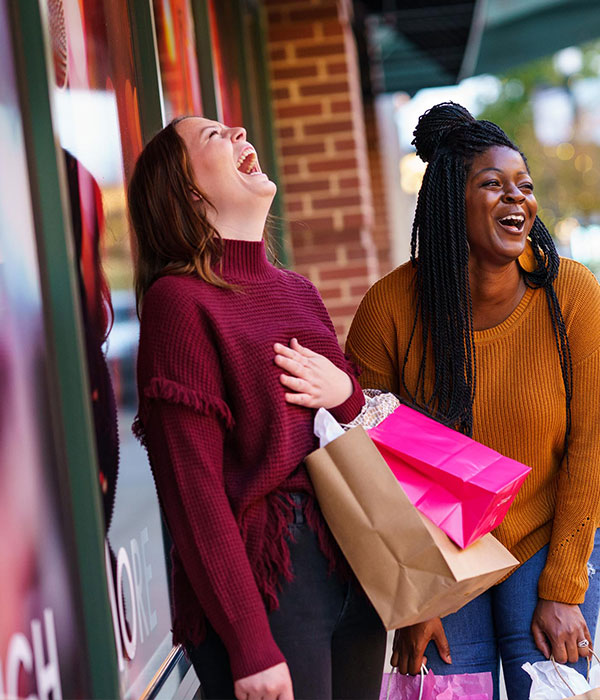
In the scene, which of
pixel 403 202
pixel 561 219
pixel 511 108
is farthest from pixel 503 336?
pixel 561 219

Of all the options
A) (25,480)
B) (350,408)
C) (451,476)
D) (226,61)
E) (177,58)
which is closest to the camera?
(25,480)

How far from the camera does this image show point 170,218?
206 cm

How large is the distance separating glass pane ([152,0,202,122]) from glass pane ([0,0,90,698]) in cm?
158

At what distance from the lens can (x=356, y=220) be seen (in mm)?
6035

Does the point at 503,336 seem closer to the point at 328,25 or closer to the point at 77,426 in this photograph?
the point at 77,426

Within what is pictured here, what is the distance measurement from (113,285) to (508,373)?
3.57ft

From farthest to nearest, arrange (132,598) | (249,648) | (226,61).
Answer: (226,61)
(132,598)
(249,648)

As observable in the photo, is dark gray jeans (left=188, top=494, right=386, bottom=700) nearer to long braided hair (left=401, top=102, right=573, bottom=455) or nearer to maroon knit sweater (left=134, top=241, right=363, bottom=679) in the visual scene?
maroon knit sweater (left=134, top=241, right=363, bottom=679)

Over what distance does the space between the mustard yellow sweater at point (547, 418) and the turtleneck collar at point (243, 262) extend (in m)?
0.59

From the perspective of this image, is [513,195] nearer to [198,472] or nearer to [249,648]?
[198,472]

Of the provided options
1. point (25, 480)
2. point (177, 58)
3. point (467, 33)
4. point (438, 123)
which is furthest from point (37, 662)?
point (467, 33)

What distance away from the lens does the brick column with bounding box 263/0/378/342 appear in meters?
6.05

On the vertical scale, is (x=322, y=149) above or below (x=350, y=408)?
above

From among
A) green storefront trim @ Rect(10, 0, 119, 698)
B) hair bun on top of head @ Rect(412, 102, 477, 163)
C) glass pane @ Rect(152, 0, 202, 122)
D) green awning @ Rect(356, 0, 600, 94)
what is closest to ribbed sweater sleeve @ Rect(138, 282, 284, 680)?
green storefront trim @ Rect(10, 0, 119, 698)
